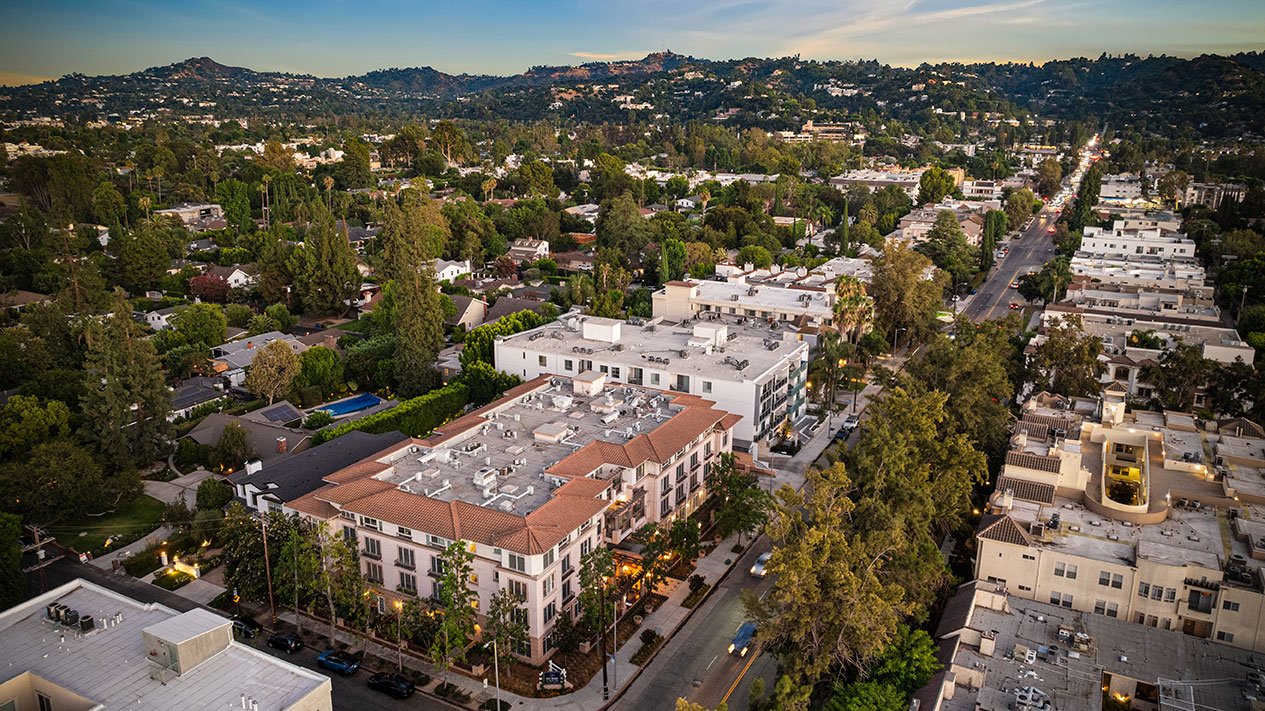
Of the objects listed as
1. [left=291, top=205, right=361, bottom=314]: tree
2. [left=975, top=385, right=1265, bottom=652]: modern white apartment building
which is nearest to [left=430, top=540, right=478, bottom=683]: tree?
[left=975, top=385, right=1265, bottom=652]: modern white apartment building

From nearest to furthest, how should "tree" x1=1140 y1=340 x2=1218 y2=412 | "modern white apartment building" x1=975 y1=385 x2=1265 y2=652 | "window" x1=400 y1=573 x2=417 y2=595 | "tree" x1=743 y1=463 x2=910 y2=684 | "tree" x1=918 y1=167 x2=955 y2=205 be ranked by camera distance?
"tree" x1=743 y1=463 x2=910 y2=684 < "modern white apartment building" x1=975 y1=385 x2=1265 y2=652 < "window" x1=400 y1=573 x2=417 y2=595 < "tree" x1=1140 y1=340 x2=1218 y2=412 < "tree" x1=918 y1=167 x2=955 y2=205

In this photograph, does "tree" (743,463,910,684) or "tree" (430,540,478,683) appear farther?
"tree" (430,540,478,683)

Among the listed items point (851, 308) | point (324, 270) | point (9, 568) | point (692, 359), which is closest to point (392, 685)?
point (9, 568)

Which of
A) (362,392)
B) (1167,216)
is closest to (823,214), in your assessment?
(1167,216)

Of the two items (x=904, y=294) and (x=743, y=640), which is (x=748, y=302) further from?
(x=743, y=640)

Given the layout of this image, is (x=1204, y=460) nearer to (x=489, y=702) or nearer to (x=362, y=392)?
(x=489, y=702)

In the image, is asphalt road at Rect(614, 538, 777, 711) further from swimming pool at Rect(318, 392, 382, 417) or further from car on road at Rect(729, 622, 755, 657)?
swimming pool at Rect(318, 392, 382, 417)
